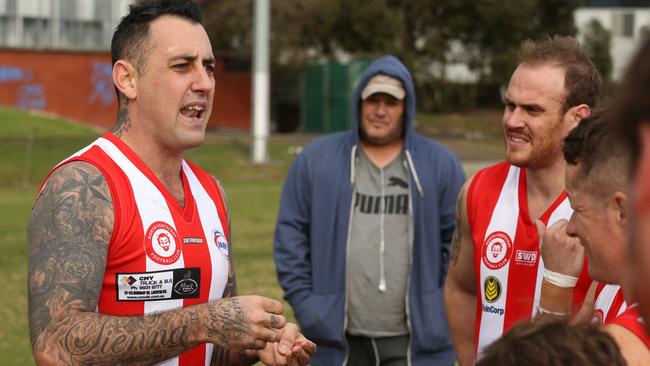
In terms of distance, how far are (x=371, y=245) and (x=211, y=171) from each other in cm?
1922

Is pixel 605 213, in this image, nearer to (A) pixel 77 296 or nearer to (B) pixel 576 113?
(A) pixel 77 296

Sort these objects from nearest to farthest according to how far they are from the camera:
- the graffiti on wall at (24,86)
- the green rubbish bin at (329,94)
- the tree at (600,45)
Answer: the graffiti on wall at (24,86)
the green rubbish bin at (329,94)
the tree at (600,45)

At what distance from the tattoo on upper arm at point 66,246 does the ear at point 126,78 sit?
1.56 ft

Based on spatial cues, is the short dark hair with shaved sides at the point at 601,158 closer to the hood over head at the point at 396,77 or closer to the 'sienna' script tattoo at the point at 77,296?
the 'sienna' script tattoo at the point at 77,296

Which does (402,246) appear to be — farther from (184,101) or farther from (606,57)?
(606,57)

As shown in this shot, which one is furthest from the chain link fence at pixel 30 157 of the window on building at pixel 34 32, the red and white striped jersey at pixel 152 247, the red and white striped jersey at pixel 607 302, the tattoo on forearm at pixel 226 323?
the red and white striped jersey at pixel 607 302

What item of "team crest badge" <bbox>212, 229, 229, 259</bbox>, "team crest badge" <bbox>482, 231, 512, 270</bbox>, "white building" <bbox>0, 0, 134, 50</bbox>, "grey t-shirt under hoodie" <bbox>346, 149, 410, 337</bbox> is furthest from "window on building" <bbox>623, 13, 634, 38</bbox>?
"team crest badge" <bbox>212, 229, 229, 259</bbox>

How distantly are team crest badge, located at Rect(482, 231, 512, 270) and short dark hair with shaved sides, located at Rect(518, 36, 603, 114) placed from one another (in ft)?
1.96

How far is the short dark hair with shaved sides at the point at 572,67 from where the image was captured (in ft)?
14.2

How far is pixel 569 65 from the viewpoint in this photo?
4.36 m

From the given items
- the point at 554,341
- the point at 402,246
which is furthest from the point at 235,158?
the point at 554,341

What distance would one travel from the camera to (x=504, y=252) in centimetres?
433

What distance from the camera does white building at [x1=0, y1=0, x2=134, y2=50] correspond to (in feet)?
122

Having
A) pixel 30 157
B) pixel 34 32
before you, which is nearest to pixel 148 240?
pixel 30 157
